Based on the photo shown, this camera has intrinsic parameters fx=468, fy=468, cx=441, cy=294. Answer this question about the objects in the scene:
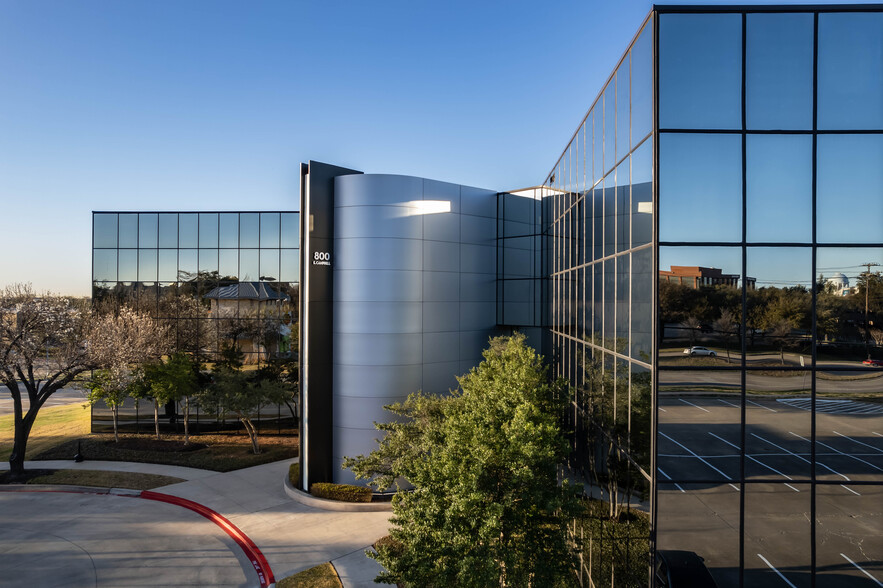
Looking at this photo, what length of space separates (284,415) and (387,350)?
44.9 ft

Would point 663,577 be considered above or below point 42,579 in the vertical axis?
above

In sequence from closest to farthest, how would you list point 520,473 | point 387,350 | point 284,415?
1. point 520,473
2. point 387,350
3. point 284,415

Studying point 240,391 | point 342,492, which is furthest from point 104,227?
point 342,492

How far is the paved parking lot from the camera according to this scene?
880 centimetres

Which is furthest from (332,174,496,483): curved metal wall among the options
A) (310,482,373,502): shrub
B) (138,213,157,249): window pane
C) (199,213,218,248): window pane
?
(138,213,157,249): window pane

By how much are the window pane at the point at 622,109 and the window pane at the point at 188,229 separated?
2896 cm

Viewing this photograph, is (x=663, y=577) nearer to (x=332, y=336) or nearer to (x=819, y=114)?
(x=819, y=114)

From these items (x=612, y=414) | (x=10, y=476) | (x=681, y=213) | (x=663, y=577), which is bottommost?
(x=10, y=476)

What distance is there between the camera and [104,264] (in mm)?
32125

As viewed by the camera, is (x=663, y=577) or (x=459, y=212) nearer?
(x=663, y=577)

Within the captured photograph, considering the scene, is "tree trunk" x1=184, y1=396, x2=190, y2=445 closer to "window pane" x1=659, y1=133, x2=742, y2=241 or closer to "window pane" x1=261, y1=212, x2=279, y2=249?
"window pane" x1=261, y1=212, x2=279, y2=249

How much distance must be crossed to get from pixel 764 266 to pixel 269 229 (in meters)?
29.1

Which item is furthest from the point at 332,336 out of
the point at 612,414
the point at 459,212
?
the point at 612,414

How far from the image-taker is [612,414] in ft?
38.0
